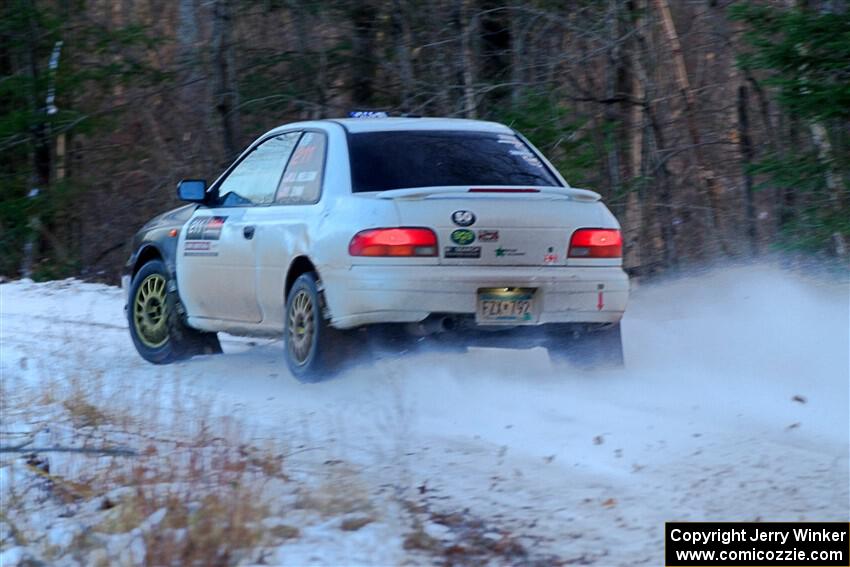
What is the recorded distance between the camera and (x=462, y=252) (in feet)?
24.5

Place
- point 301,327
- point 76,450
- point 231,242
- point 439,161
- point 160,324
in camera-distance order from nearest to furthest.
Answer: point 76,450 → point 301,327 → point 439,161 → point 231,242 → point 160,324

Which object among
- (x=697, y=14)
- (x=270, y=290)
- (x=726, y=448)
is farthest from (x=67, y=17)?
(x=726, y=448)

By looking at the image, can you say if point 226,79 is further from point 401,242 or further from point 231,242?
point 401,242

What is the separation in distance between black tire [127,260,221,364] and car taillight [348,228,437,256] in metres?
2.56

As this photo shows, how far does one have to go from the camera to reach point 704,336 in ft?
Result: 30.3

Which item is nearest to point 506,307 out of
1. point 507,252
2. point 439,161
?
point 507,252

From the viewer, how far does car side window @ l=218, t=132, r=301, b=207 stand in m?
8.72

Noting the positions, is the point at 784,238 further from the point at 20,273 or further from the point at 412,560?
the point at 20,273

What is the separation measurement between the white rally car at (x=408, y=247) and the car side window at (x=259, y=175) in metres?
0.02

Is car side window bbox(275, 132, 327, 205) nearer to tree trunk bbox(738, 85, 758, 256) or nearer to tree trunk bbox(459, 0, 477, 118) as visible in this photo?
tree trunk bbox(459, 0, 477, 118)

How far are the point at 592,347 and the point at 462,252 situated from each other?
1.16 meters

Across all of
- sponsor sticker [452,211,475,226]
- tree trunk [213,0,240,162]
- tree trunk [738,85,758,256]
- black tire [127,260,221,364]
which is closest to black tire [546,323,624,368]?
sponsor sticker [452,211,475,226]

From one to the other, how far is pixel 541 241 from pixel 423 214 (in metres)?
0.72

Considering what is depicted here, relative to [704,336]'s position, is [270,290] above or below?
above
